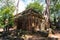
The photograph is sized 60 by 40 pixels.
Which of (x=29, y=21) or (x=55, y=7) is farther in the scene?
(x=55, y=7)

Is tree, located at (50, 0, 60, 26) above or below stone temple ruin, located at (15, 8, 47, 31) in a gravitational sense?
above

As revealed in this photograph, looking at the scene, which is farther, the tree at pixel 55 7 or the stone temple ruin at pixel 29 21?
the tree at pixel 55 7

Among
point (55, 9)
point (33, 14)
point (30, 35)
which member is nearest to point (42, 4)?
point (55, 9)

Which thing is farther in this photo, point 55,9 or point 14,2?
point 14,2

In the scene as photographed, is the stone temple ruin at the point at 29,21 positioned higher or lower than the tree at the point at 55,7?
lower

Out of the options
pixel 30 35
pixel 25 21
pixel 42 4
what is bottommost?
pixel 30 35

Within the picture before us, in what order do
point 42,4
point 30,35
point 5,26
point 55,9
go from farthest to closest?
point 42,4 < point 55,9 < point 5,26 < point 30,35

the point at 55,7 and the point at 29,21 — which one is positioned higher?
the point at 55,7

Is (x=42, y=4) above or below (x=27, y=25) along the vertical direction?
above

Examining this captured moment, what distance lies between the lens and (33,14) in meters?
26.3

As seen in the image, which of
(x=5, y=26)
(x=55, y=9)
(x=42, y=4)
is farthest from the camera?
(x=42, y=4)

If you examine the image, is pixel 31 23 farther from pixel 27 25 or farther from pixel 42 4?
pixel 42 4

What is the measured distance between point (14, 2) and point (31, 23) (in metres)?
15.9

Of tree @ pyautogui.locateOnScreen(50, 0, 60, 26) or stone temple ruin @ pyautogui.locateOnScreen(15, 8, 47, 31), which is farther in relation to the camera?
tree @ pyautogui.locateOnScreen(50, 0, 60, 26)
